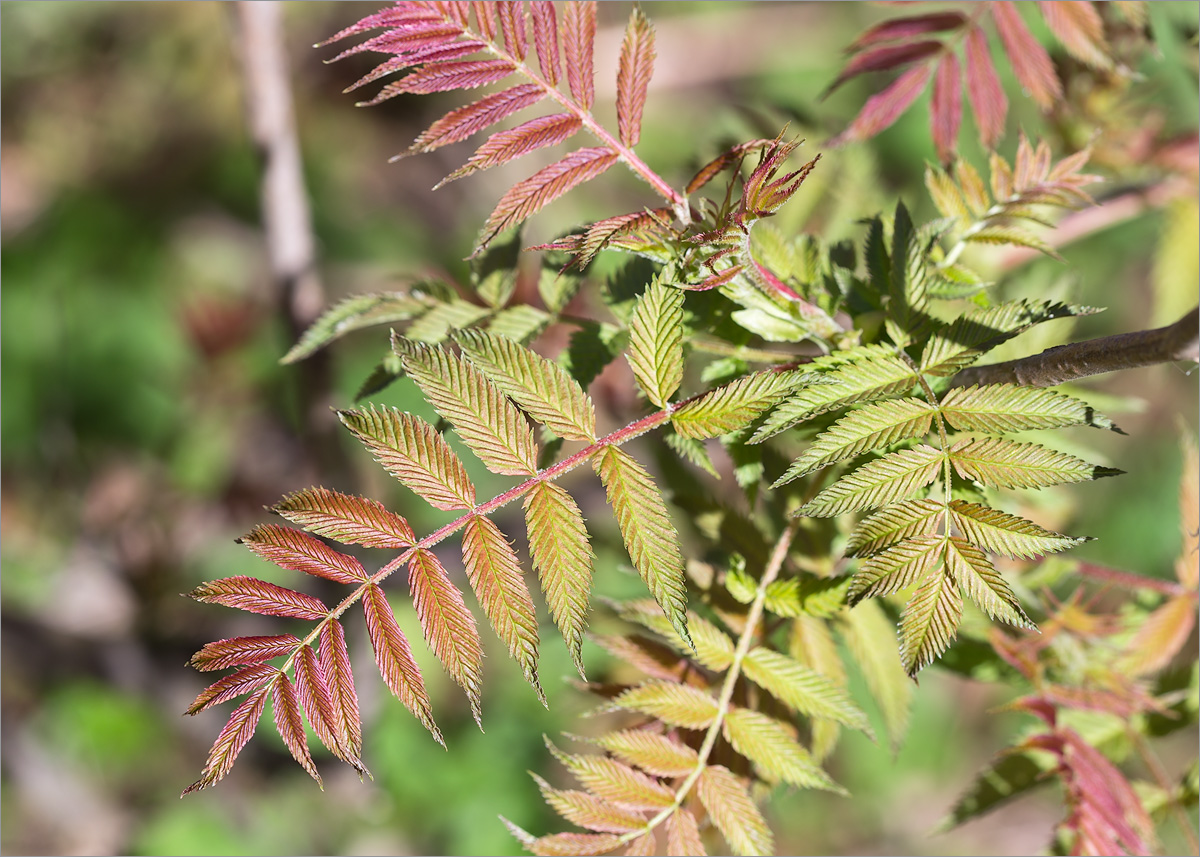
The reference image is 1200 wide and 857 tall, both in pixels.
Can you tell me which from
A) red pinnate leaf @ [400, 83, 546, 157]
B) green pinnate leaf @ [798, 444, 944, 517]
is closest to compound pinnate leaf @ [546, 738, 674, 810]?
green pinnate leaf @ [798, 444, 944, 517]

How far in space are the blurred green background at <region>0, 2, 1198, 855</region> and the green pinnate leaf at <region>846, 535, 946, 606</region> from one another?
1136mm

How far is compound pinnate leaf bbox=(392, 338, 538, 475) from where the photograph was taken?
104 centimetres

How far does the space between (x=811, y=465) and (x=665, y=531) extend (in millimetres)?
193

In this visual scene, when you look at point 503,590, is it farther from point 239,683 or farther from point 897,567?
point 897,567

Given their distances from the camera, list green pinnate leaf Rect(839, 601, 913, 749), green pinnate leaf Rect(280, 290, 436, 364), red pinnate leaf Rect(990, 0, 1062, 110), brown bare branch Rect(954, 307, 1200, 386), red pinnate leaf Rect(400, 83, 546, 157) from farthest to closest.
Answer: red pinnate leaf Rect(990, 0, 1062, 110) < green pinnate leaf Rect(839, 601, 913, 749) < green pinnate leaf Rect(280, 290, 436, 364) < red pinnate leaf Rect(400, 83, 546, 157) < brown bare branch Rect(954, 307, 1200, 386)

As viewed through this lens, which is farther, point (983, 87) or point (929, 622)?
point (983, 87)

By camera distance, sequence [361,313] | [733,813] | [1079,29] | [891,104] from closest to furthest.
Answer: [733,813] < [361,313] < [1079,29] < [891,104]

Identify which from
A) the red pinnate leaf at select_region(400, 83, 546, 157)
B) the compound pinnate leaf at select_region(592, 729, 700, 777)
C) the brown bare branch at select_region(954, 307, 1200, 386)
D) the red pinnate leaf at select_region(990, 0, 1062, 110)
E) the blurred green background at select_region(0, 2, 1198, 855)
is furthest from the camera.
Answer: the blurred green background at select_region(0, 2, 1198, 855)

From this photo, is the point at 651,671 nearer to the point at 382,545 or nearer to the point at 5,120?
the point at 382,545

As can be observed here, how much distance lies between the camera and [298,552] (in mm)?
1017

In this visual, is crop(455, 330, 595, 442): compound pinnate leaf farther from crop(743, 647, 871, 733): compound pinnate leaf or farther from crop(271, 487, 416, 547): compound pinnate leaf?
crop(743, 647, 871, 733): compound pinnate leaf

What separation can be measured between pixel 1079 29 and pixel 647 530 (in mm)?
1276

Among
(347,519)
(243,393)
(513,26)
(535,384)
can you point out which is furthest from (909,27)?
(243,393)

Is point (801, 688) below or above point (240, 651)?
below
